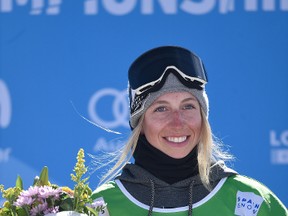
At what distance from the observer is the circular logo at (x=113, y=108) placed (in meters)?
5.17

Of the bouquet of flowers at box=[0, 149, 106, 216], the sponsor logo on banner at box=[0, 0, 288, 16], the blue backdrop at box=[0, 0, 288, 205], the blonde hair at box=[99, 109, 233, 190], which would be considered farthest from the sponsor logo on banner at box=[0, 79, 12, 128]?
the bouquet of flowers at box=[0, 149, 106, 216]

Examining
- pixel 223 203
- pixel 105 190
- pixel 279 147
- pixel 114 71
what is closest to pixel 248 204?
pixel 223 203

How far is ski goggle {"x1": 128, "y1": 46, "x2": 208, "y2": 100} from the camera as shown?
3.22 meters

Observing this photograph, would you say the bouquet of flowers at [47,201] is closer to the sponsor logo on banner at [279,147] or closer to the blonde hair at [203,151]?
the blonde hair at [203,151]

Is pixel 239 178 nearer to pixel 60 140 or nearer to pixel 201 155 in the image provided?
pixel 201 155

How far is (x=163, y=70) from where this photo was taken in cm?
324

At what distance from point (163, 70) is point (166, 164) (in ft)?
1.10

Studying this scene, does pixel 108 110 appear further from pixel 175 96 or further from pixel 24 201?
pixel 24 201

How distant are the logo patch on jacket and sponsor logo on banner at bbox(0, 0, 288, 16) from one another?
7.29ft

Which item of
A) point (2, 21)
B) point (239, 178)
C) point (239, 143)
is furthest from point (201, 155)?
point (2, 21)

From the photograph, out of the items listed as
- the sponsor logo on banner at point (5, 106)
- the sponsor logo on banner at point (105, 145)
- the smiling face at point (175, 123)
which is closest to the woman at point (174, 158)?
the smiling face at point (175, 123)

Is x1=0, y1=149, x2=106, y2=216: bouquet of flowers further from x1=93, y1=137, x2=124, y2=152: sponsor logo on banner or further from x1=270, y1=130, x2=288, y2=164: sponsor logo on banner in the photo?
x1=270, y1=130, x2=288, y2=164: sponsor logo on banner

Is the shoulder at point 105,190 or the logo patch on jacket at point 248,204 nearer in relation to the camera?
the logo patch on jacket at point 248,204

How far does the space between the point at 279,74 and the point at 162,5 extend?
2.56 feet
